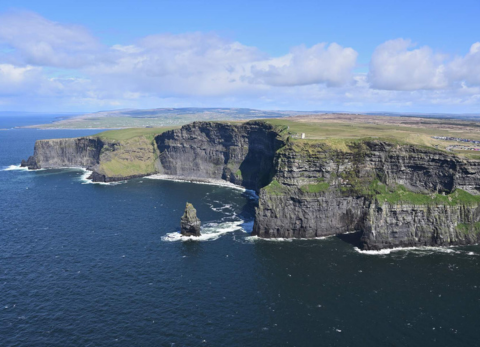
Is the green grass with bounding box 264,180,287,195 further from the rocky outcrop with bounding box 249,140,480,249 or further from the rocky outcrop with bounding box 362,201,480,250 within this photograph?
the rocky outcrop with bounding box 362,201,480,250

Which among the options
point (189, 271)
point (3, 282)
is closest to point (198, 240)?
point (189, 271)

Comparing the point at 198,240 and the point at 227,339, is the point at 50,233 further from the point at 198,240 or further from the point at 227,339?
the point at 227,339

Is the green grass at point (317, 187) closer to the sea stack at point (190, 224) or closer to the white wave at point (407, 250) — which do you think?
the white wave at point (407, 250)

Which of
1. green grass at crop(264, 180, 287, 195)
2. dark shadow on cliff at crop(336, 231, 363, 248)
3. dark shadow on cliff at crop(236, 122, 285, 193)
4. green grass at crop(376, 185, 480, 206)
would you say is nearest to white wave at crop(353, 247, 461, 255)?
dark shadow on cliff at crop(336, 231, 363, 248)

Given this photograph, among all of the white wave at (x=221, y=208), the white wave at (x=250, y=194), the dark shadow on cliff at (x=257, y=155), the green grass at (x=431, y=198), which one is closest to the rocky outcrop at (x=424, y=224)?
the green grass at (x=431, y=198)

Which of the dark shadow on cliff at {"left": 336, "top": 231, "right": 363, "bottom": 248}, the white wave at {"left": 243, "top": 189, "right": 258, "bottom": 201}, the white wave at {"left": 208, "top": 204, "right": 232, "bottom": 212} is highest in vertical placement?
the white wave at {"left": 243, "top": 189, "right": 258, "bottom": 201}
